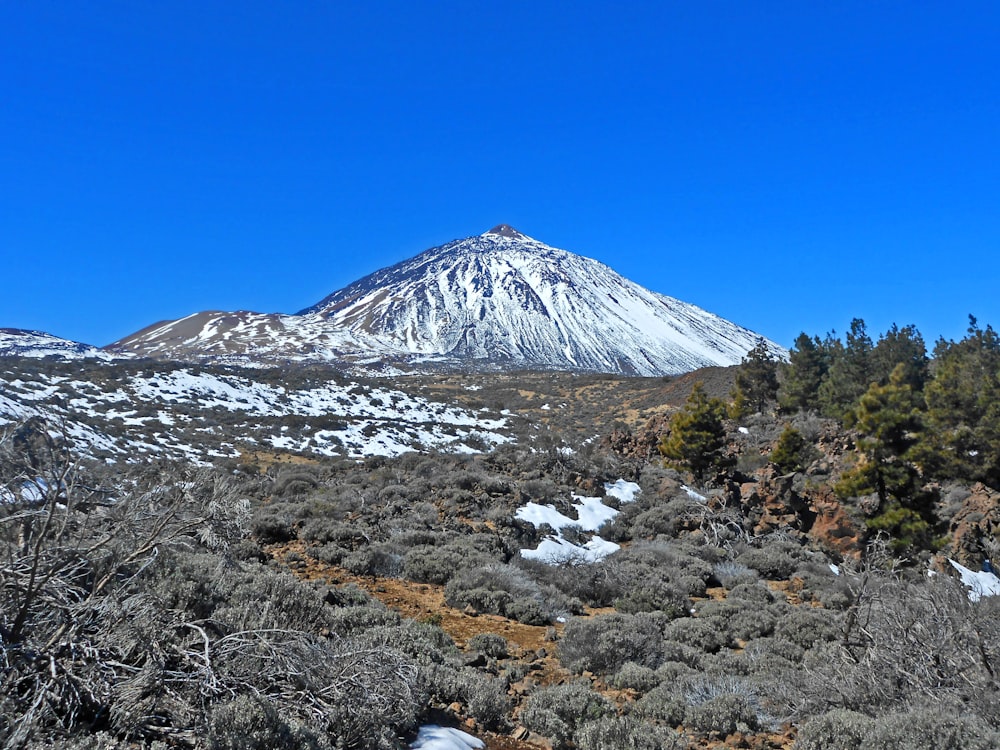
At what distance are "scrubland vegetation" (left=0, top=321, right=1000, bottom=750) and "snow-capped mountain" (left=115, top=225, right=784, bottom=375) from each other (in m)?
77.2

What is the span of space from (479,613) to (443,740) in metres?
3.37

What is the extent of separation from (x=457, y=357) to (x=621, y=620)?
97754 millimetres

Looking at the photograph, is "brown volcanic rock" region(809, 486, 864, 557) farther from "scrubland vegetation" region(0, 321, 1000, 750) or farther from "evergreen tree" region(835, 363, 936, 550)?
"evergreen tree" region(835, 363, 936, 550)

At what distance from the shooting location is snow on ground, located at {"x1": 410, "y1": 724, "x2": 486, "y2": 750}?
3.30 meters

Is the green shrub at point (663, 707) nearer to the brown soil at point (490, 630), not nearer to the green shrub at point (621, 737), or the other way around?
the brown soil at point (490, 630)

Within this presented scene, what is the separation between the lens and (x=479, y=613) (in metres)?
6.71

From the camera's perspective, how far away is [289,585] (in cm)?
430

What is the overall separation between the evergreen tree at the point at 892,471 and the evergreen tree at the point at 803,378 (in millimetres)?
16008

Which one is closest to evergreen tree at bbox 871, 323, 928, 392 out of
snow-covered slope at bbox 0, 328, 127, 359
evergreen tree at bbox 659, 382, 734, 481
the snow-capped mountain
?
evergreen tree at bbox 659, 382, 734, 481

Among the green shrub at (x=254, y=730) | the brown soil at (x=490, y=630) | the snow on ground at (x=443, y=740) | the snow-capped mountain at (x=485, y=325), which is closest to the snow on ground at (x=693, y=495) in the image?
the brown soil at (x=490, y=630)

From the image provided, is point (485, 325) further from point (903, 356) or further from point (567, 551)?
point (567, 551)

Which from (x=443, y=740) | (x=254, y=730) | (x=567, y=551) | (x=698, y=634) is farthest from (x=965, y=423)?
(x=254, y=730)

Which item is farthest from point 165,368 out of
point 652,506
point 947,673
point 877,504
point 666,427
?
point 947,673

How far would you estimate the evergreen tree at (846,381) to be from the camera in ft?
80.4
